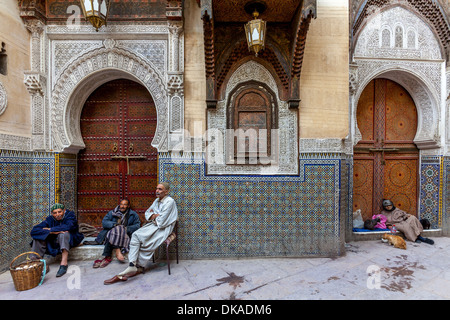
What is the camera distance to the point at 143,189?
409 cm

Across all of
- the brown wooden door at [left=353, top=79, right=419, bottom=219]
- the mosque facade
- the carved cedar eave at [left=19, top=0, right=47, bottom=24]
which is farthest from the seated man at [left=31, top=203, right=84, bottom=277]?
the brown wooden door at [left=353, top=79, right=419, bottom=219]

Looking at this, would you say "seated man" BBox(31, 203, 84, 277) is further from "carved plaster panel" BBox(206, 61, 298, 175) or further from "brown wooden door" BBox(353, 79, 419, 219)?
"brown wooden door" BBox(353, 79, 419, 219)

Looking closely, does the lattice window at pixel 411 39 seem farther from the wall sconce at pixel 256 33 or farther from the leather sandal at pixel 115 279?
the leather sandal at pixel 115 279

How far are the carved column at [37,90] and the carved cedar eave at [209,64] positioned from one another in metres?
2.68

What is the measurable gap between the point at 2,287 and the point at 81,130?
252 cm

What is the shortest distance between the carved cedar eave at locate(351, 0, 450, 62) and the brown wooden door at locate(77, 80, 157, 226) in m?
4.45

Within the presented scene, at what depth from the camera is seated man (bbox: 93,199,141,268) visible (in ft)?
11.0

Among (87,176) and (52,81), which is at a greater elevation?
(52,81)

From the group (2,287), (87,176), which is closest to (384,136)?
(87,176)

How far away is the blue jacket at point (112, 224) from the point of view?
3.42 m

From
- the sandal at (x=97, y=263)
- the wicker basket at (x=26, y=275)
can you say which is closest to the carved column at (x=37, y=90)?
the wicker basket at (x=26, y=275)

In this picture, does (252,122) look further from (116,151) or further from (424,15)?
(424,15)

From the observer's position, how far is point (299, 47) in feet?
11.2

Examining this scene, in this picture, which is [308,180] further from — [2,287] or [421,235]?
[2,287]
